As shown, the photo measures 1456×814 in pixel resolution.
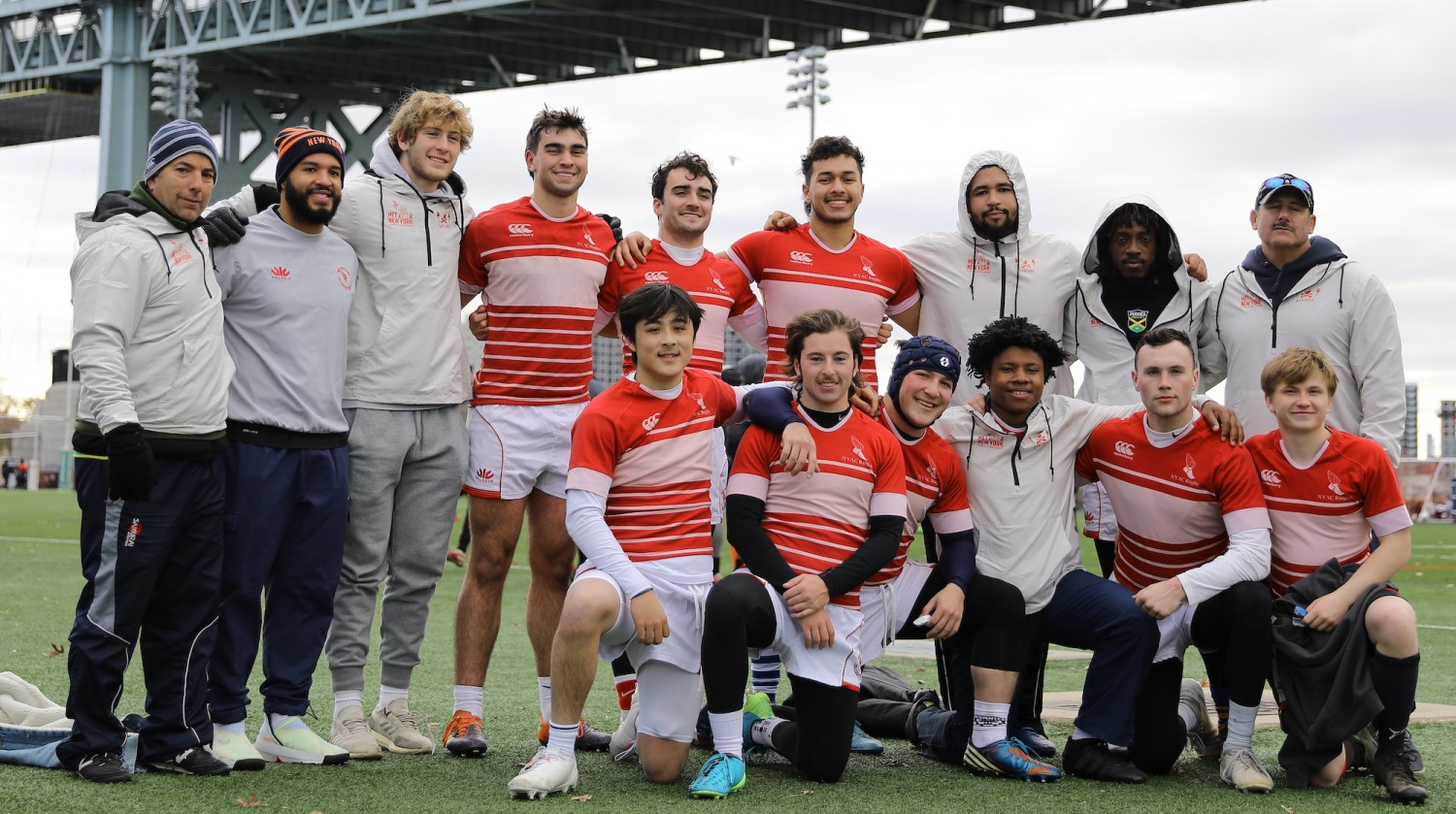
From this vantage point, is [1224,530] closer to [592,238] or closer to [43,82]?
[592,238]

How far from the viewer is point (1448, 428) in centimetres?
6222

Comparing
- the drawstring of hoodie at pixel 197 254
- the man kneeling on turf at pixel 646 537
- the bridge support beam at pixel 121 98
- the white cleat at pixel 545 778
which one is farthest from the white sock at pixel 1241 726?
the bridge support beam at pixel 121 98

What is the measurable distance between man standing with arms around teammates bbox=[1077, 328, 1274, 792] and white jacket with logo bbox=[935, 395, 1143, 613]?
0.13 metres

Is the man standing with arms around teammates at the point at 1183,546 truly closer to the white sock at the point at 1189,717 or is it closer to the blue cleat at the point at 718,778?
the white sock at the point at 1189,717

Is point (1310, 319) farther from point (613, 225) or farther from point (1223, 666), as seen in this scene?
point (613, 225)

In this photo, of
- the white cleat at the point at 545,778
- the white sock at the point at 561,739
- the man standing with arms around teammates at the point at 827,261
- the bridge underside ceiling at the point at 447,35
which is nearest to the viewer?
the white cleat at the point at 545,778

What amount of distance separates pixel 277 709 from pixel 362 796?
77 cm

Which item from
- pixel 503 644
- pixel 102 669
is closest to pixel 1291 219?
pixel 102 669

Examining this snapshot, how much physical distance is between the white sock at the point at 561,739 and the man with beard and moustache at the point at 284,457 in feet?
3.06

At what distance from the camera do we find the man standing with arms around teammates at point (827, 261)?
5762 mm

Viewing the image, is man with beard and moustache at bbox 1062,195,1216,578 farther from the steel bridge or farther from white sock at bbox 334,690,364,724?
the steel bridge

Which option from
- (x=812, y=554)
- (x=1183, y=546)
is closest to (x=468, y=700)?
(x=812, y=554)

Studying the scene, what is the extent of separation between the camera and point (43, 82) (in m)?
40.2

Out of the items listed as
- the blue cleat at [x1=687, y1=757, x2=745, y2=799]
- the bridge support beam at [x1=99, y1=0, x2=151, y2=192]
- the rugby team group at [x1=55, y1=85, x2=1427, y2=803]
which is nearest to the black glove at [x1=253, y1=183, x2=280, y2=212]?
the rugby team group at [x1=55, y1=85, x2=1427, y2=803]
